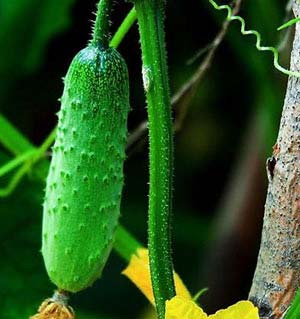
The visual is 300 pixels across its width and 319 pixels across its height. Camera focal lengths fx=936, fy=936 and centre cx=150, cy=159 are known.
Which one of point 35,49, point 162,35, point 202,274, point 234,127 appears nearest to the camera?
point 162,35

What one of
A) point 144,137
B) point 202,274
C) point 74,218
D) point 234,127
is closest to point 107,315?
point 202,274

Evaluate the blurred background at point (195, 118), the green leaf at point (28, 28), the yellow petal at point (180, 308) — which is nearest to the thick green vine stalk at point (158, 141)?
the yellow petal at point (180, 308)

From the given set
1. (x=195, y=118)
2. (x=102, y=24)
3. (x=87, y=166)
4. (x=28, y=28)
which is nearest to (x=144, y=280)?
(x=87, y=166)

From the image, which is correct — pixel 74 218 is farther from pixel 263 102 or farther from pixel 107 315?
pixel 107 315

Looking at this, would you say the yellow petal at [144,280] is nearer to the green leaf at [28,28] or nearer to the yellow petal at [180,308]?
the yellow petal at [180,308]

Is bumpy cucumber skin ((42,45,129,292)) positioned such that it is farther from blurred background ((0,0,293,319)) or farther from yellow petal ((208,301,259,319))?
blurred background ((0,0,293,319))

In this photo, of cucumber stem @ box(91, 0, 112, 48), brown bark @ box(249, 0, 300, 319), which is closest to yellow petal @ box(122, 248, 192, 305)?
brown bark @ box(249, 0, 300, 319)

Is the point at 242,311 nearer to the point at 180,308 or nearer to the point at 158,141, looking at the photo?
the point at 180,308
